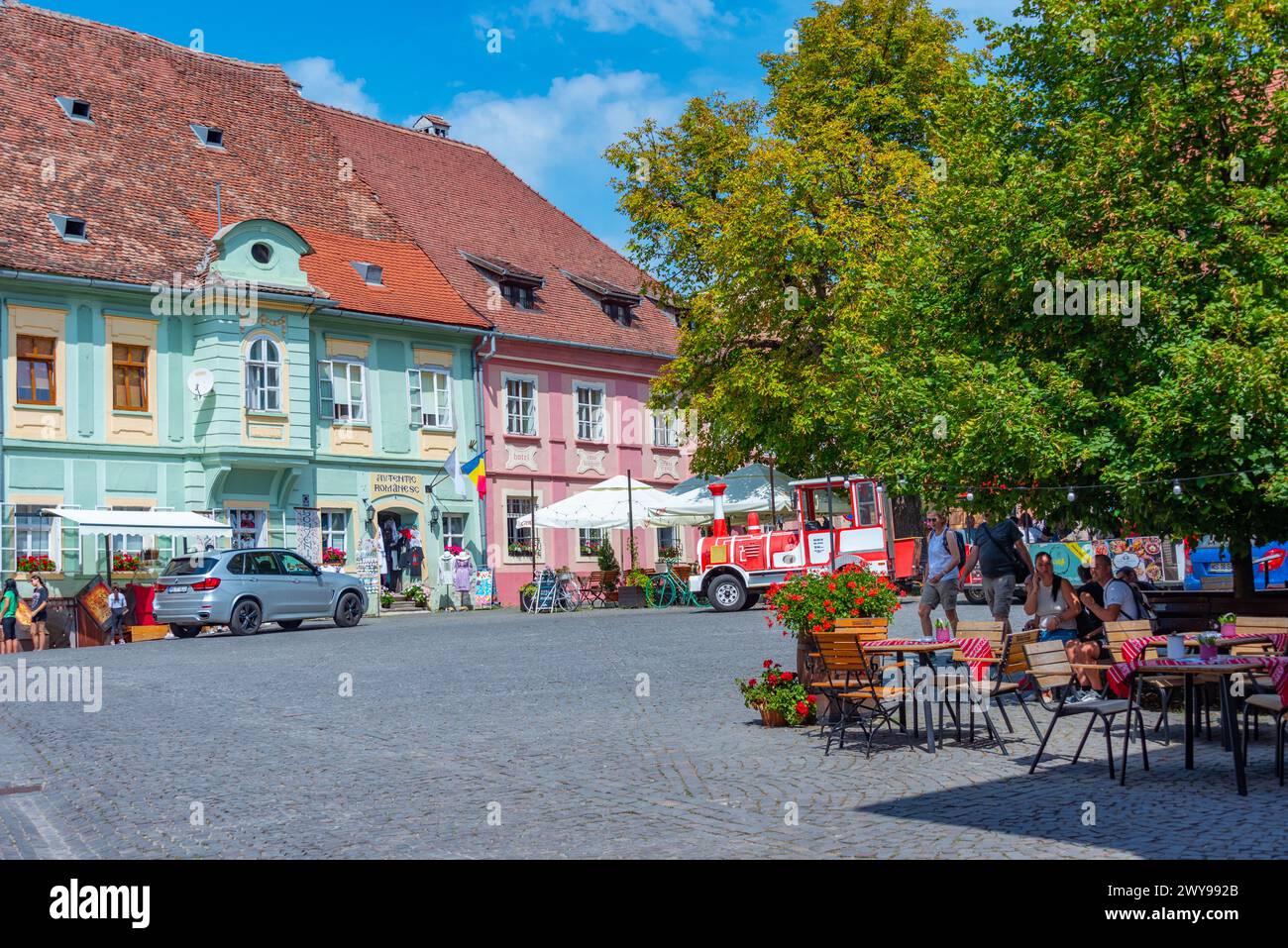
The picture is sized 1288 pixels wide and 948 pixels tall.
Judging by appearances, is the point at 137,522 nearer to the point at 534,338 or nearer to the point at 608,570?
the point at 608,570

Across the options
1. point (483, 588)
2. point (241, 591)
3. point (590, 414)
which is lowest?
point (483, 588)

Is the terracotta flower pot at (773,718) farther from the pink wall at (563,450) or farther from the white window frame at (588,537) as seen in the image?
the white window frame at (588,537)

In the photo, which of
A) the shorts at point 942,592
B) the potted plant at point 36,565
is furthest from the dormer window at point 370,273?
the shorts at point 942,592

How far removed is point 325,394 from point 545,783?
2787 centimetres

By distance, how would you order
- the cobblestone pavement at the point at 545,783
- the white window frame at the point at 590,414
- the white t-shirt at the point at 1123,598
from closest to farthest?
the cobblestone pavement at the point at 545,783 < the white t-shirt at the point at 1123,598 < the white window frame at the point at 590,414

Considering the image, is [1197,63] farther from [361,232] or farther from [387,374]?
[361,232]

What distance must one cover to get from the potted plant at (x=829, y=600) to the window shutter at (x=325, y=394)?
2569cm

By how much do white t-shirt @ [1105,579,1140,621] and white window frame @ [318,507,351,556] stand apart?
2534 centimetres

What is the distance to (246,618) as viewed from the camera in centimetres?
2725

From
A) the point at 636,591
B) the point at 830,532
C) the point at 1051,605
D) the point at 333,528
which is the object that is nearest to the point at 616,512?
the point at 636,591

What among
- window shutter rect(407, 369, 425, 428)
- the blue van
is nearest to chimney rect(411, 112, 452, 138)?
window shutter rect(407, 369, 425, 428)

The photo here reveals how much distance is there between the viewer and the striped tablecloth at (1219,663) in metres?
9.07

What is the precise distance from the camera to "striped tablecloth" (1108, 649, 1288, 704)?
357 inches

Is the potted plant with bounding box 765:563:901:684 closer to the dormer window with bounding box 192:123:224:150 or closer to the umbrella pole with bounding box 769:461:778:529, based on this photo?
the umbrella pole with bounding box 769:461:778:529
